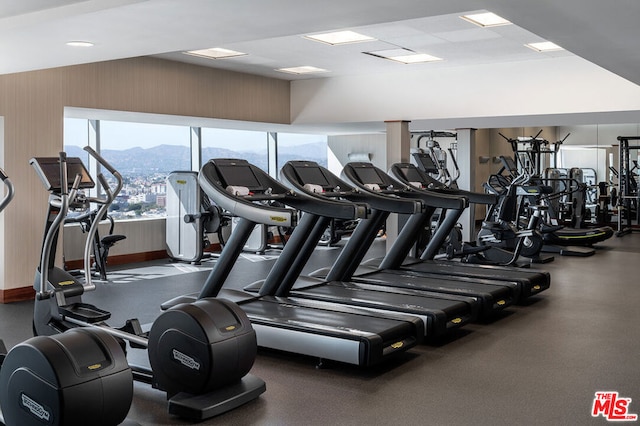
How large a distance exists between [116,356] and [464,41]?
5.80 meters

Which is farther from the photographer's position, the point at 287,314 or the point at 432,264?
the point at 432,264

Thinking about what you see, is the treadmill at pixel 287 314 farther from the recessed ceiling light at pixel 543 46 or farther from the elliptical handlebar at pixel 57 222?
the recessed ceiling light at pixel 543 46

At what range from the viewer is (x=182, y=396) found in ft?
13.3

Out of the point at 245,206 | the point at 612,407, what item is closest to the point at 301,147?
the point at 245,206

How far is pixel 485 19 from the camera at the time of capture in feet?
22.4

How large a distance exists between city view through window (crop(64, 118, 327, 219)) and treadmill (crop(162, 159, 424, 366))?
500cm

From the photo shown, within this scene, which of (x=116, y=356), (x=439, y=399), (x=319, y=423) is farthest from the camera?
(x=439, y=399)

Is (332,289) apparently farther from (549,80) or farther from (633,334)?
(549,80)

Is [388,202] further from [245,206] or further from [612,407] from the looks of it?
[612,407]

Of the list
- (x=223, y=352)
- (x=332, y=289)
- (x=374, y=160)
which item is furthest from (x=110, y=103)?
(x=374, y=160)

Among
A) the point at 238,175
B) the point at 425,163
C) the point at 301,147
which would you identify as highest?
the point at 301,147

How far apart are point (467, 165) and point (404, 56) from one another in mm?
3655

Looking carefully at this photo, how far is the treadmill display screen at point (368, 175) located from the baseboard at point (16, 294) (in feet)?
12.1

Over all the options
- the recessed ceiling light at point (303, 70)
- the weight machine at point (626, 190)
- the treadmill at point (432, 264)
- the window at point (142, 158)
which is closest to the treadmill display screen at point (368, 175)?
the treadmill at point (432, 264)
